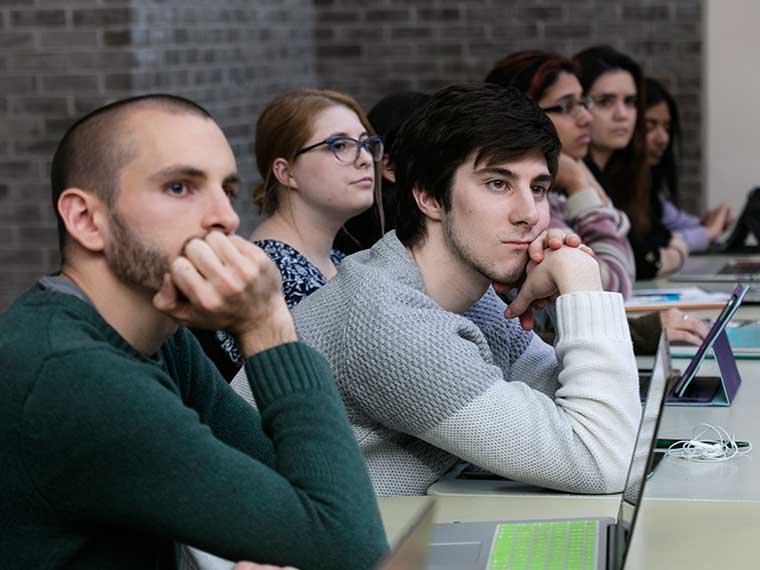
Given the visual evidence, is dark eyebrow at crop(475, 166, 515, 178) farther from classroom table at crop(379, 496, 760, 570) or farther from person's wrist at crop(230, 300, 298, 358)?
person's wrist at crop(230, 300, 298, 358)

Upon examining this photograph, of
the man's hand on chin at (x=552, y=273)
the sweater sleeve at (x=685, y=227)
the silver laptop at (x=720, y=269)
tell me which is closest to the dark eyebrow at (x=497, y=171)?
the man's hand on chin at (x=552, y=273)

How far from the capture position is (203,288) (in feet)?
4.72

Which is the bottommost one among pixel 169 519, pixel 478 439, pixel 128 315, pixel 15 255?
pixel 15 255

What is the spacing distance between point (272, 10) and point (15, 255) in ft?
6.70

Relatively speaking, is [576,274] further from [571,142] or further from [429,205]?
[571,142]

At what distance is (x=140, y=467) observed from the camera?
1325 millimetres

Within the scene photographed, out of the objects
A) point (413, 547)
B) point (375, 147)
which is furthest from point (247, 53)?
point (413, 547)

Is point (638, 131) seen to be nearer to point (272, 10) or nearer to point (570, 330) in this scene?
point (272, 10)

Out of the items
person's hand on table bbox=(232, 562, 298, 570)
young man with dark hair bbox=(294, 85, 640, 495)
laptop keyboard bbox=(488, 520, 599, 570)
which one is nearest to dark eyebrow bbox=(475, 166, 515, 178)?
young man with dark hair bbox=(294, 85, 640, 495)

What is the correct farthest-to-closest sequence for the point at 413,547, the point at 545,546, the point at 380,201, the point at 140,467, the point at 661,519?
the point at 380,201
the point at 661,519
the point at 545,546
the point at 140,467
the point at 413,547

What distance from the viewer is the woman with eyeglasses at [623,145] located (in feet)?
15.8

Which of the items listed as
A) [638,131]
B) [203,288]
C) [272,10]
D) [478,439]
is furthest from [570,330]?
[272,10]

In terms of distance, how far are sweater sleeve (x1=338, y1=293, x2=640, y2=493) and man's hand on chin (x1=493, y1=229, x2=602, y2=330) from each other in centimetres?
12

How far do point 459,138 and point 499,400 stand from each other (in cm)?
48
